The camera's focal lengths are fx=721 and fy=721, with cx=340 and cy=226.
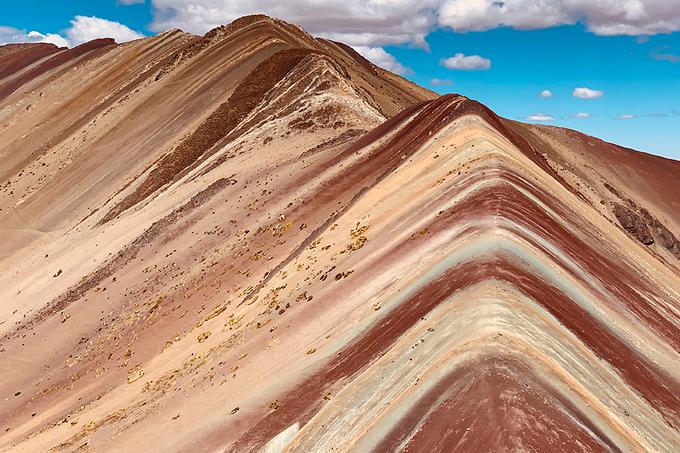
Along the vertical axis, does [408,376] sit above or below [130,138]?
below

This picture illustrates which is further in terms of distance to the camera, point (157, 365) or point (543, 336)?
point (157, 365)

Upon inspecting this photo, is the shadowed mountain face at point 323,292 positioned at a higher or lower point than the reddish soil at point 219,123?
lower

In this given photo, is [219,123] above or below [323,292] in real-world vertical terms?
above

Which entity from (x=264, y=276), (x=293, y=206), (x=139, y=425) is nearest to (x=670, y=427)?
(x=139, y=425)

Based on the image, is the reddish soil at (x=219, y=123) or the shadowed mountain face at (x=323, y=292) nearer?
the shadowed mountain face at (x=323, y=292)

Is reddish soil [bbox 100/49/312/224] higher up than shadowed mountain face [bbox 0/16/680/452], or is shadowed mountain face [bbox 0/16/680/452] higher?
reddish soil [bbox 100/49/312/224]

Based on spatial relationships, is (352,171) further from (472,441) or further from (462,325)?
(472,441)

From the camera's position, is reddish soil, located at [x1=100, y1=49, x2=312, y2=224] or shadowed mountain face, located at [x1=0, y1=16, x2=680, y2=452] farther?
reddish soil, located at [x1=100, y1=49, x2=312, y2=224]

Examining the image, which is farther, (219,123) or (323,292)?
(219,123)
